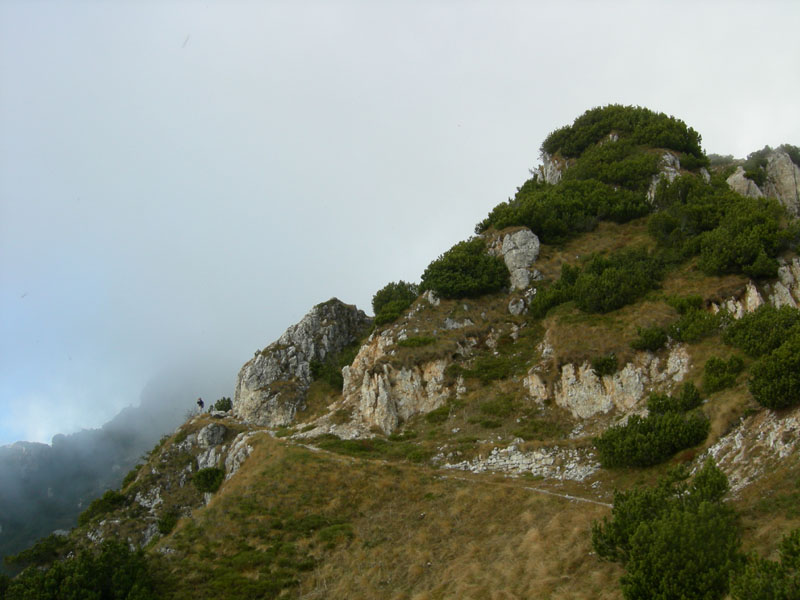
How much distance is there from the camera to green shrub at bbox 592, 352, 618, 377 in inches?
1112

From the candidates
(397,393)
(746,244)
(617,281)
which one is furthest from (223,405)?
(746,244)

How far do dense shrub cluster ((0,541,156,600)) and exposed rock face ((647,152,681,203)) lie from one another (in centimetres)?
4712

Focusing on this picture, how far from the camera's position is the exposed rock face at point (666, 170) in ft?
152

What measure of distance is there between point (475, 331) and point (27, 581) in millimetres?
30778

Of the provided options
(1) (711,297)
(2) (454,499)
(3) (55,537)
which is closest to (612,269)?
(1) (711,297)

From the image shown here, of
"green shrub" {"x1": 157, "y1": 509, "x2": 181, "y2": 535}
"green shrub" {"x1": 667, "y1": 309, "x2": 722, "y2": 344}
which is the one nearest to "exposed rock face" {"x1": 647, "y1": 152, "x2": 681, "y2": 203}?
"green shrub" {"x1": 667, "y1": 309, "x2": 722, "y2": 344}

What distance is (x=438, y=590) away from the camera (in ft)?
51.5

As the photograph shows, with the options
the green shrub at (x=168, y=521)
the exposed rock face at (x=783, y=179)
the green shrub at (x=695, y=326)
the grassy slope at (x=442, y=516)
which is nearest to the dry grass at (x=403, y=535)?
the grassy slope at (x=442, y=516)

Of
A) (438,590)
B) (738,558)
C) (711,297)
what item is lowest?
(438,590)

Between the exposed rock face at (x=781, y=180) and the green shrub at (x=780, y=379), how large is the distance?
3796 cm

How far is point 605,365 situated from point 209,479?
32695mm

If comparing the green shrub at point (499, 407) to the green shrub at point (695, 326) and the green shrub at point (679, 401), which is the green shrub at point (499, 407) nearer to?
the green shrub at point (679, 401)

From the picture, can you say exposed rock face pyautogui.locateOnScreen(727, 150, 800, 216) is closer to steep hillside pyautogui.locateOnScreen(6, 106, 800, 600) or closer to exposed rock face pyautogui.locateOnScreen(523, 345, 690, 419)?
steep hillside pyautogui.locateOnScreen(6, 106, 800, 600)

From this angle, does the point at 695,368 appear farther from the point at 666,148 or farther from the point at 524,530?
the point at 666,148
